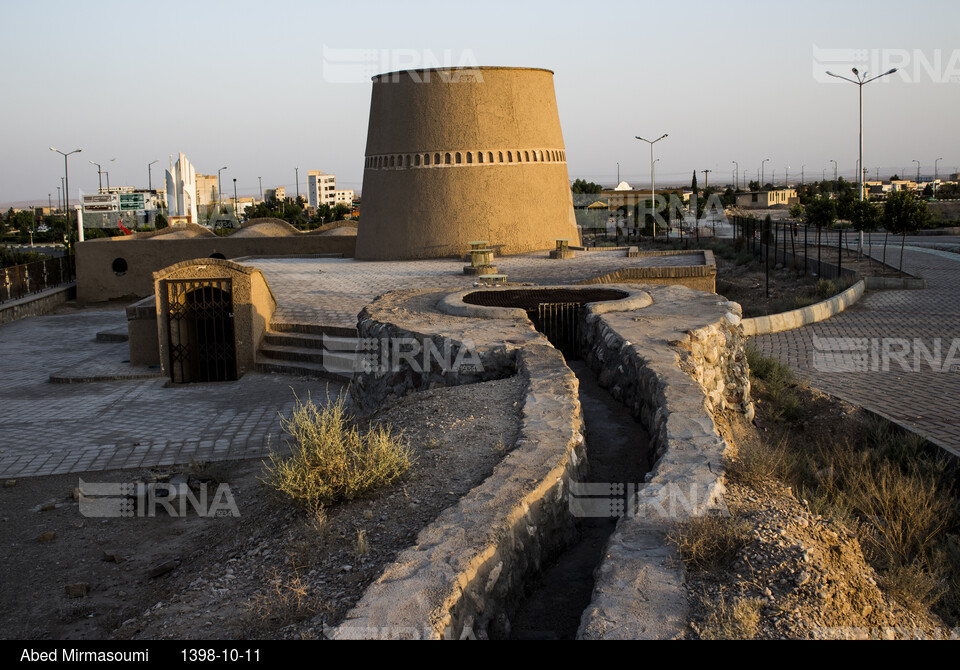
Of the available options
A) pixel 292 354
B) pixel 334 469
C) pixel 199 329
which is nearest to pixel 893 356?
pixel 292 354

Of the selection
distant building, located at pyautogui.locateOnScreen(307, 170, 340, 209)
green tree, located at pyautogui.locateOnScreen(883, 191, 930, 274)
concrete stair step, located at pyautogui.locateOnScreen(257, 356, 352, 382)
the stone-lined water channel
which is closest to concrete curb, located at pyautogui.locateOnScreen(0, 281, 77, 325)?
concrete stair step, located at pyautogui.locateOnScreen(257, 356, 352, 382)

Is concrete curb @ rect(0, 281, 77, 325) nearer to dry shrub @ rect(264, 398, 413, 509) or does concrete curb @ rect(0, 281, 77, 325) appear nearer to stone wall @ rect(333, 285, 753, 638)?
stone wall @ rect(333, 285, 753, 638)

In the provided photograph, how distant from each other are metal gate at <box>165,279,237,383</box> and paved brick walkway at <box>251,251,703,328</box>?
1122 mm

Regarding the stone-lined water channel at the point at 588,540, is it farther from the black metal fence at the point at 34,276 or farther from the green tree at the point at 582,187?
the green tree at the point at 582,187

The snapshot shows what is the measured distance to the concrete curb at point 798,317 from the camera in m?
15.8

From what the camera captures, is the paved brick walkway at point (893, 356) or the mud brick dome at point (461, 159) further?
the mud brick dome at point (461, 159)

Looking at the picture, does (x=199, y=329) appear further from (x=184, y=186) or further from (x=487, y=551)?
(x=184, y=186)

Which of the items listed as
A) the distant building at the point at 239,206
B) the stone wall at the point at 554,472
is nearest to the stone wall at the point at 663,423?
the stone wall at the point at 554,472

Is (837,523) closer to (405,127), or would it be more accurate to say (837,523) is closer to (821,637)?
(821,637)

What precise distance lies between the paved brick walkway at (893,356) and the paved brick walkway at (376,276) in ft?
14.4

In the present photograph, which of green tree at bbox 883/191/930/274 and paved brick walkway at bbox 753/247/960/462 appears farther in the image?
green tree at bbox 883/191/930/274

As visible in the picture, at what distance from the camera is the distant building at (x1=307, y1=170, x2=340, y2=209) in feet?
531

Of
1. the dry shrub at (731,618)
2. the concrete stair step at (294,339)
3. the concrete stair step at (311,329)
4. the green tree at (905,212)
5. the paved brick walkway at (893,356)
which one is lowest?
the paved brick walkway at (893,356)

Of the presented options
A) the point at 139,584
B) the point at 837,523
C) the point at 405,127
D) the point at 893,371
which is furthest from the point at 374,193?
the point at 837,523
